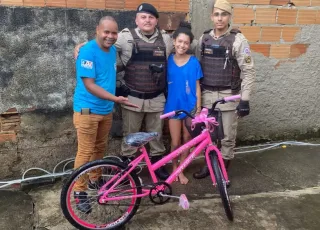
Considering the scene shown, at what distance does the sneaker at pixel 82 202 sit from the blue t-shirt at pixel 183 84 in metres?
1.27

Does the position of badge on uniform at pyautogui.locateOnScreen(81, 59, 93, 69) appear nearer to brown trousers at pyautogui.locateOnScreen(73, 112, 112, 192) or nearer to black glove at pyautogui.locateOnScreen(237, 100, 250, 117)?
brown trousers at pyautogui.locateOnScreen(73, 112, 112, 192)

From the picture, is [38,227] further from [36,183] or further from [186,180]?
[186,180]

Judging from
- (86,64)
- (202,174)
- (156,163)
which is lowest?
(202,174)

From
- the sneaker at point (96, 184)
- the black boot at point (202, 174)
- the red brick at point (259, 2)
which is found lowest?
the black boot at point (202, 174)

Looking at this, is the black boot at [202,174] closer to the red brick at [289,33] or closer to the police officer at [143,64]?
the police officer at [143,64]

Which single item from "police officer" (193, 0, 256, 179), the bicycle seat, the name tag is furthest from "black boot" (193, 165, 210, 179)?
the name tag

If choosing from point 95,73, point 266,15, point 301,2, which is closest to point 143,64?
point 95,73

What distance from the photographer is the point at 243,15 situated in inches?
170

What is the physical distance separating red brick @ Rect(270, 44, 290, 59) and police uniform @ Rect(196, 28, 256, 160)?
1048mm

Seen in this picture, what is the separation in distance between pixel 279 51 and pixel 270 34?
269mm

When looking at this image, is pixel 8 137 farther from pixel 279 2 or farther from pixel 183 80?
pixel 279 2

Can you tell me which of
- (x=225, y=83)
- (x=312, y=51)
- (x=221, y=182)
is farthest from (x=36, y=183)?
(x=312, y=51)

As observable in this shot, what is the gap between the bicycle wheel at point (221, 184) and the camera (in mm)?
3141

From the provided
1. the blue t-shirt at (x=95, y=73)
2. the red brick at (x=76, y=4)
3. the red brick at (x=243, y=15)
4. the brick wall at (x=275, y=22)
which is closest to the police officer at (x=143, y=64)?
the blue t-shirt at (x=95, y=73)
